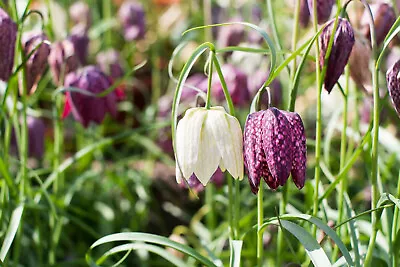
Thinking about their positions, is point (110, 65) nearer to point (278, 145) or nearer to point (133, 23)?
point (133, 23)

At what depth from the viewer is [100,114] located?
5.81 feet

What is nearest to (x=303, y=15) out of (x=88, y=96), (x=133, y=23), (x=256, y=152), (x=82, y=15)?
(x=88, y=96)

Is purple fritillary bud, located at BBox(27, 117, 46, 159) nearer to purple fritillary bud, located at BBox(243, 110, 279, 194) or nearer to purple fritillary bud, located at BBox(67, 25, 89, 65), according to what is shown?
purple fritillary bud, located at BBox(67, 25, 89, 65)

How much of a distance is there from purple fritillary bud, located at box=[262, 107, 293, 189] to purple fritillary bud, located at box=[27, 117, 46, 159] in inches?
44.0

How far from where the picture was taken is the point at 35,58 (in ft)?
4.77

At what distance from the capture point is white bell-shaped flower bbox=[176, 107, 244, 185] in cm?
107

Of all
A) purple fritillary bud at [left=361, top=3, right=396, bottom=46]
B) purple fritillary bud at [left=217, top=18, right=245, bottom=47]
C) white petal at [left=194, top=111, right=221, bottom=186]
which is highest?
purple fritillary bud at [left=361, top=3, right=396, bottom=46]

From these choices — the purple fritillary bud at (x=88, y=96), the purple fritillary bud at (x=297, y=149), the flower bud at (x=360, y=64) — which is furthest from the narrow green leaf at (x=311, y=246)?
the purple fritillary bud at (x=88, y=96)

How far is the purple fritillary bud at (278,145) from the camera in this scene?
105 cm

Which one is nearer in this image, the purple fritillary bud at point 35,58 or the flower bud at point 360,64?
the flower bud at point 360,64

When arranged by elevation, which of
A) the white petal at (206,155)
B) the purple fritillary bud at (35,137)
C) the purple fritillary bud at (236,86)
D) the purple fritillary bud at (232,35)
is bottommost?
the purple fritillary bud at (35,137)

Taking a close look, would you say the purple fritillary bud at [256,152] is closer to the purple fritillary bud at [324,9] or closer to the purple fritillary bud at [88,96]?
the purple fritillary bud at [324,9]

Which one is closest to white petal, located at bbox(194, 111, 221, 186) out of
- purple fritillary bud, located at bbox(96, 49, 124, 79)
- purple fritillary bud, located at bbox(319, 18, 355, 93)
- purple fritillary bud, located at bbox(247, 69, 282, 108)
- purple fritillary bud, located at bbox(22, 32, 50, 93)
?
purple fritillary bud, located at bbox(319, 18, 355, 93)

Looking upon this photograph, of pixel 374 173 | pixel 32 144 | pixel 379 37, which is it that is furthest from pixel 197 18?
pixel 374 173
